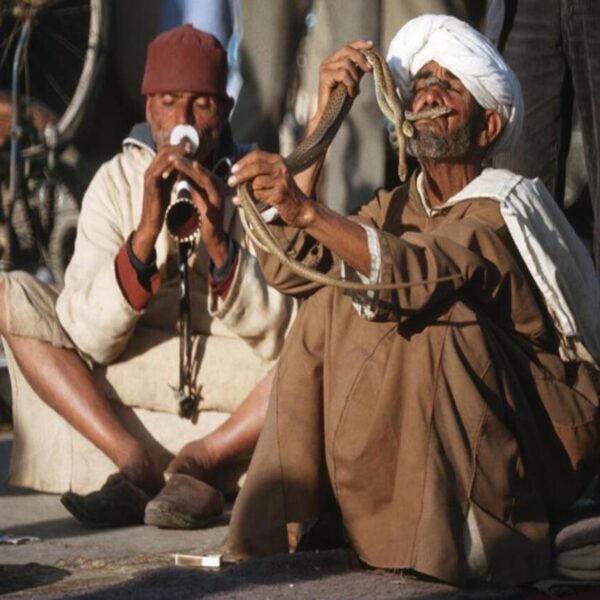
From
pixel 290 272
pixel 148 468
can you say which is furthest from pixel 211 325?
pixel 290 272

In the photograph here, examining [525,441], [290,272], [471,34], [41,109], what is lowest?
[525,441]

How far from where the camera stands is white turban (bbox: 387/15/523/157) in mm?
5180

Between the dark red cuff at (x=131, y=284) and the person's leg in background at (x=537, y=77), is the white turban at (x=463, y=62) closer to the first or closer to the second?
the dark red cuff at (x=131, y=284)

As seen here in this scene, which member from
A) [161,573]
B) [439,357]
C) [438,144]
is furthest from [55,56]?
[439,357]

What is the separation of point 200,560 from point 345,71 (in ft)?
3.90

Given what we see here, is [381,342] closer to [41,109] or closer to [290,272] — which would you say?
[290,272]

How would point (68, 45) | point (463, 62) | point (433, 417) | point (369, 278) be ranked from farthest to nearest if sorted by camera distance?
point (68, 45) < point (463, 62) < point (433, 417) < point (369, 278)

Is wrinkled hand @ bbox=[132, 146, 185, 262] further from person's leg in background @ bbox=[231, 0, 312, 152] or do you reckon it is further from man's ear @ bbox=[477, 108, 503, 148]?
person's leg in background @ bbox=[231, 0, 312, 152]

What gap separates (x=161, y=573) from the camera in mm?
4938

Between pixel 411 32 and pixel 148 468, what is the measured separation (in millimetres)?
1542

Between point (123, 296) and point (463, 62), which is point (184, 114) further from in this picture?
point (463, 62)

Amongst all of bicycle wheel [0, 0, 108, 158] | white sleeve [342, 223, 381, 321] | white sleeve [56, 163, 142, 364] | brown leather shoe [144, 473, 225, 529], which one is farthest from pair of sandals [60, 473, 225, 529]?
bicycle wheel [0, 0, 108, 158]

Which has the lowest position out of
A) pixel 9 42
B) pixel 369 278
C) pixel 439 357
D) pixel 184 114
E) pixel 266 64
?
pixel 439 357

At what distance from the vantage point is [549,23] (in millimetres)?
6430
